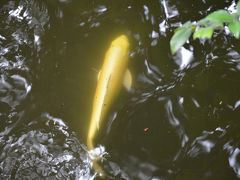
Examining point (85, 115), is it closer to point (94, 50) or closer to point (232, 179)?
point (94, 50)

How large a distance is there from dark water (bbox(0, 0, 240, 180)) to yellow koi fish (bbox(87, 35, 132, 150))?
0.06 m

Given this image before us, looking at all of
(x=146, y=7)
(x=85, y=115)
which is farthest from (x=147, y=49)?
(x=85, y=115)

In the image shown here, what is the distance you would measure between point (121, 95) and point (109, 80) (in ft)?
0.47

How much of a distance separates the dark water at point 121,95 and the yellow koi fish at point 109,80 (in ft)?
0.18

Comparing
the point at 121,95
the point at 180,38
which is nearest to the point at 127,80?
the point at 121,95

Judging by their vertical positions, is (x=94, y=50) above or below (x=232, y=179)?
above

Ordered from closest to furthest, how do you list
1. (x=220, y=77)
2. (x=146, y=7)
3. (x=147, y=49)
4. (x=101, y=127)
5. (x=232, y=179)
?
(x=232, y=179)
(x=101, y=127)
(x=220, y=77)
(x=147, y=49)
(x=146, y=7)

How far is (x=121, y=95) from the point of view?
9.55 feet

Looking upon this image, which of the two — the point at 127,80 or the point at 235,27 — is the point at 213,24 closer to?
the point at 235,27

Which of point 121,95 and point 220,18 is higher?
point 220,18

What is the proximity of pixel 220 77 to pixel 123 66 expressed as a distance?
745mm

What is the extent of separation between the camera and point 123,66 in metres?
3.07

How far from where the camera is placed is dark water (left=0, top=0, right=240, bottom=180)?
2.57m

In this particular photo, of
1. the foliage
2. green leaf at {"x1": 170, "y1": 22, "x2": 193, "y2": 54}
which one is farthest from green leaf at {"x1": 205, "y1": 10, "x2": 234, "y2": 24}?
green leaf at {"x1": 170, "y1": 22, "x2": 193, "y2": 54}
